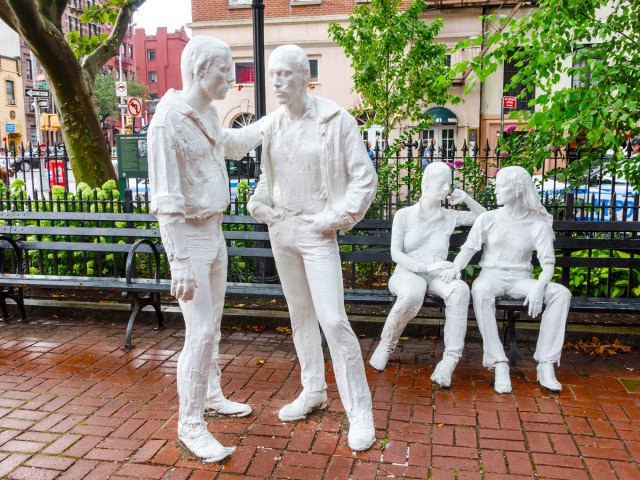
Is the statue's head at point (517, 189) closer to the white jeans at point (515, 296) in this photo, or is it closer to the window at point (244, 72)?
the white jeans at point (515, 296)

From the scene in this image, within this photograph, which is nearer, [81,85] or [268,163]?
[268,163]

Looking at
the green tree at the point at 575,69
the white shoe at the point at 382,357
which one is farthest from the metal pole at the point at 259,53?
the white shoe at the point at 382,357

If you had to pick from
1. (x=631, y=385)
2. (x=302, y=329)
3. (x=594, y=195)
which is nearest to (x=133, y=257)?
(x=302, y=329)

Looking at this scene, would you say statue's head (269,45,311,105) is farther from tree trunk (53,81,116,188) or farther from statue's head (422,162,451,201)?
tree trunk (53,81,116,188)

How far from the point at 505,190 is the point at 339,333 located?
187 centimetres

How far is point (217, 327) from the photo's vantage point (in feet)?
11.9

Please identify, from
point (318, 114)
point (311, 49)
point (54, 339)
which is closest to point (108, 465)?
point (318, 114)

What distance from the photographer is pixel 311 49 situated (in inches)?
986

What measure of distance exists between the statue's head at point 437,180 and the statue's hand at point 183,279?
2112mm

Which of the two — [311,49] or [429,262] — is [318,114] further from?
[311,49]

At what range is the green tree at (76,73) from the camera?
7.90 m

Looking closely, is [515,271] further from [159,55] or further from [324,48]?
[159,55]

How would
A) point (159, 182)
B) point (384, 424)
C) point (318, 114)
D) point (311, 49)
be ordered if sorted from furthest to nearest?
point (311, 49)
point (384, 424)
point (318, 114)
point (159, 182)

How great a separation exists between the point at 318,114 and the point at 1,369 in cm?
330
